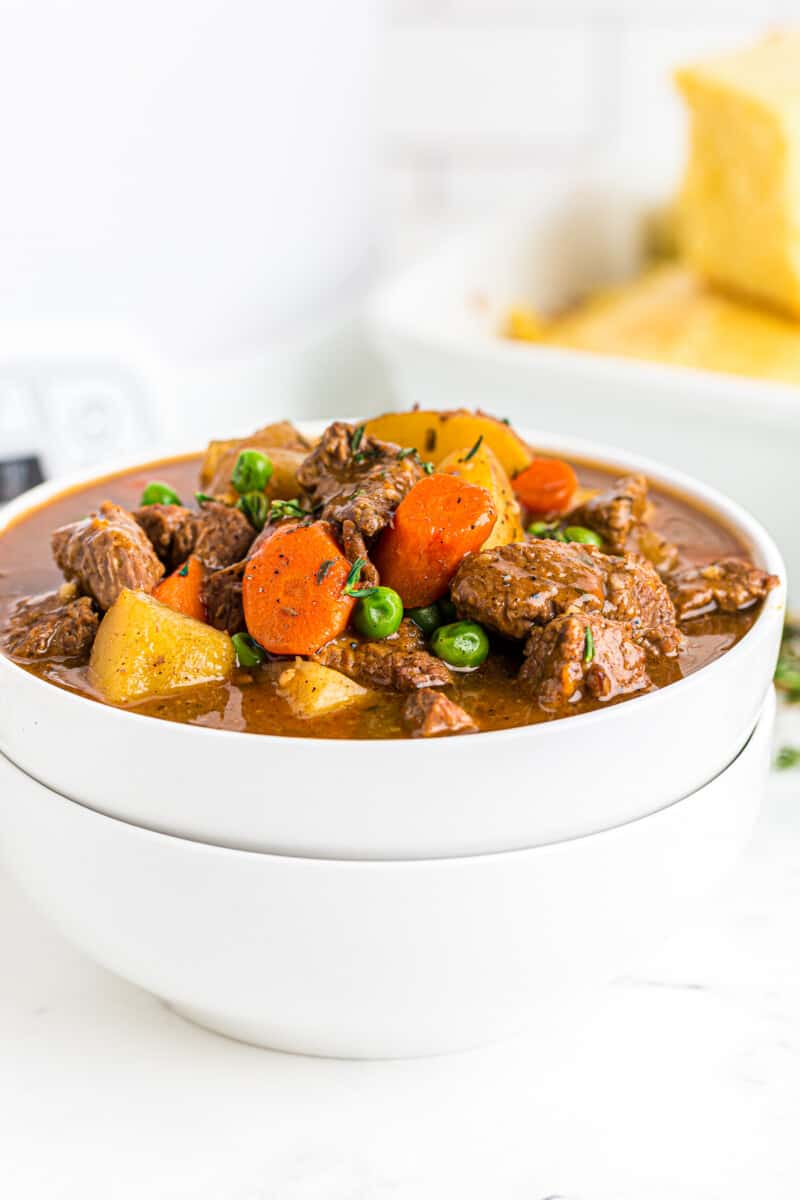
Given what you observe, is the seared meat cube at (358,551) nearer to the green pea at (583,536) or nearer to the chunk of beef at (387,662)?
the chunk of beef at (387,662)

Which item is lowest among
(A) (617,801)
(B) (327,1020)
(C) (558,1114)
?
(C) (558,1114)

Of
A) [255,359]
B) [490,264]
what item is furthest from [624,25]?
→ [255,359]

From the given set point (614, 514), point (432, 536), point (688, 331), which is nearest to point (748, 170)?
point (688, 331)

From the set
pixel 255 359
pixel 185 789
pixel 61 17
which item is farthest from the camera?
pixel 255 359

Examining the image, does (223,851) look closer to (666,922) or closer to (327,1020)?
(327,1020)

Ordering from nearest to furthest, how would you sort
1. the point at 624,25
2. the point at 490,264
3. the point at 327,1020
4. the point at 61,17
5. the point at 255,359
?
the point at 327,1020 < the point at 61,17 < the point at 255,359 < the point at 490,264 < the point at 624,25

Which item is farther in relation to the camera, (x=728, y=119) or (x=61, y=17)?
(x=728, y=119)

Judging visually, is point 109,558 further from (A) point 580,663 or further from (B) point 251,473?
(A) point 580,663
